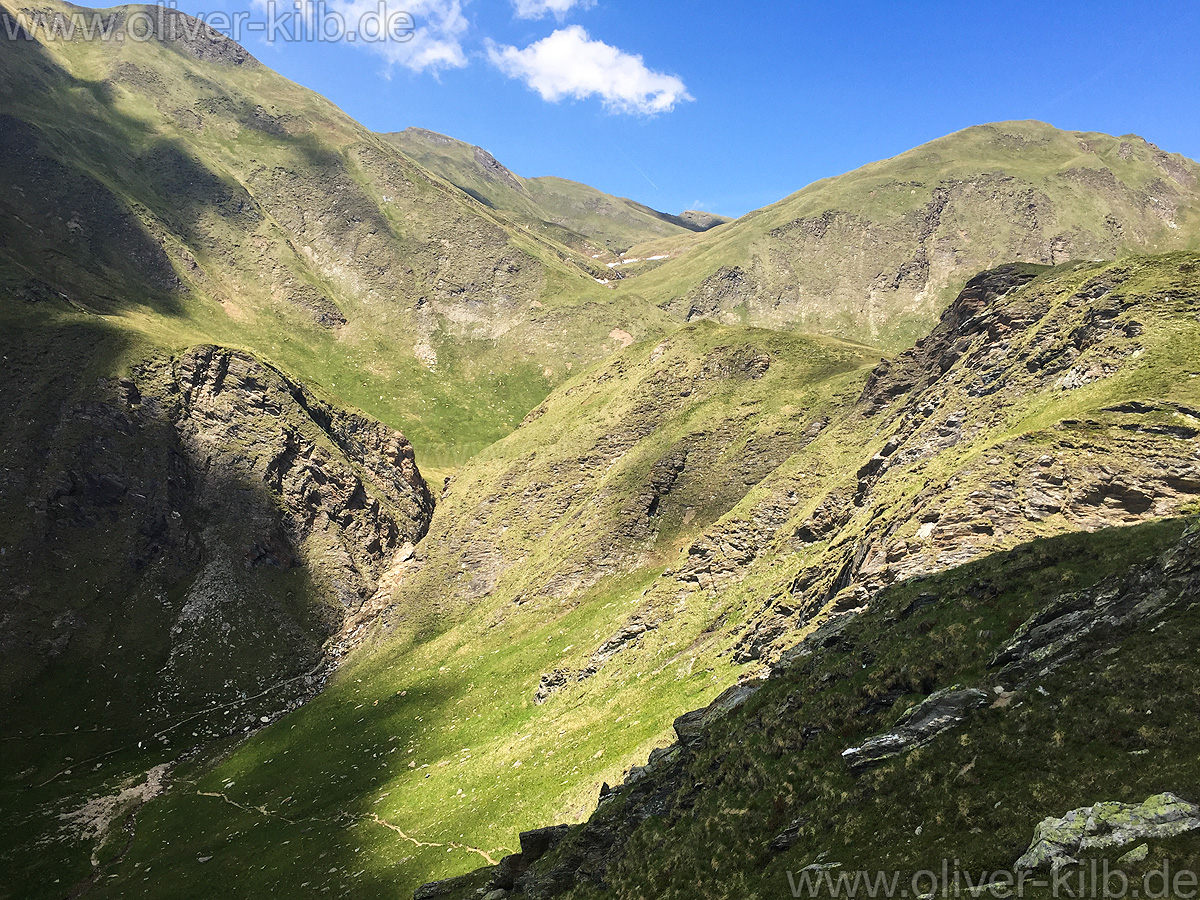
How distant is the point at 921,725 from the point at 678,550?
184ft

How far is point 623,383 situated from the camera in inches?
4599

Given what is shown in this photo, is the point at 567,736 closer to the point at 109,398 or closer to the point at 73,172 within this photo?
the point at 109,398

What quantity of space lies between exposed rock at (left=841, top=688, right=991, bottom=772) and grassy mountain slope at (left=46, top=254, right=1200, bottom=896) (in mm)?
13892

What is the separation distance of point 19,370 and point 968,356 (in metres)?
147

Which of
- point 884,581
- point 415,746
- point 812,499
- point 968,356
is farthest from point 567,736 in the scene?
point 968,356

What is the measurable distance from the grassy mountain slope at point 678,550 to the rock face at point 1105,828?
20872 millimetres

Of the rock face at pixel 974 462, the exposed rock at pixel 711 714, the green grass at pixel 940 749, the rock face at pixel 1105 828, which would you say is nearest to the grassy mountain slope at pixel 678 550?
the rock face at pixel 974 462

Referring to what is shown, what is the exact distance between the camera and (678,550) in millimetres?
76000

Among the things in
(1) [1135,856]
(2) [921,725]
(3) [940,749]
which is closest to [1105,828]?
(1) [1135,856]

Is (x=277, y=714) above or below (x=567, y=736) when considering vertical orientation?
above

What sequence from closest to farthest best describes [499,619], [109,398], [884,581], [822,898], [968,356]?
1. [822,898]
2. [884,581]
3. [968,356]
4. [499,619]
5. [109,398]

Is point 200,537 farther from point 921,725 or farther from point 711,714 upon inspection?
point 921,725

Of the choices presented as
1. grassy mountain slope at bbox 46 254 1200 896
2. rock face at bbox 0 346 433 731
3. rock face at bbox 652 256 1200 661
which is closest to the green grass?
rock face at bbox 652 256 1200 661

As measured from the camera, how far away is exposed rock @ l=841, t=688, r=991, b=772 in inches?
768
